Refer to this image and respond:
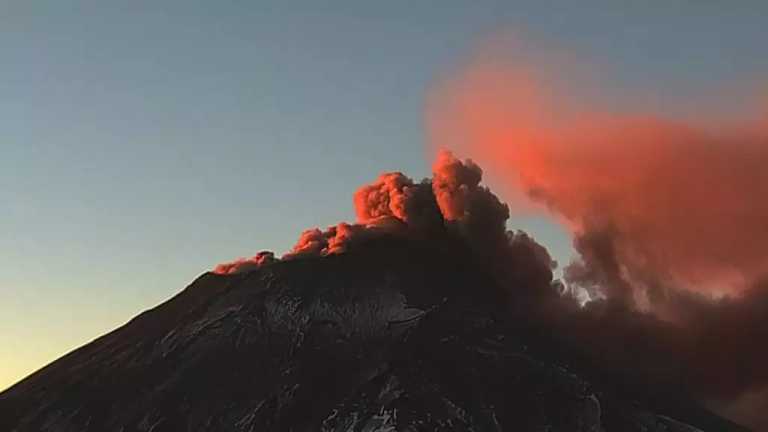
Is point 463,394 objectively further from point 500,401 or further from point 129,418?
point 129,418

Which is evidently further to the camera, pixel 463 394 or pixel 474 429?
pixel 463 394

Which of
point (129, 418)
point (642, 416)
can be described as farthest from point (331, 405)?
point (642, 416)

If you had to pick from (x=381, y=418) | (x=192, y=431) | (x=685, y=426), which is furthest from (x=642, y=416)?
(x=192, y=431)

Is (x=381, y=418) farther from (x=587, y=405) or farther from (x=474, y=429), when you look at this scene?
(x=587, y=405)

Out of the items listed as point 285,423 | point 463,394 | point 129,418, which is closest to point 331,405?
point 285,423

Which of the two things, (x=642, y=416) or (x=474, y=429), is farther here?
(x=642, y=416)

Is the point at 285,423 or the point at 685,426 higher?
the point at 285,423

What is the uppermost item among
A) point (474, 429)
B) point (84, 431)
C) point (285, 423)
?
point (84, 431)

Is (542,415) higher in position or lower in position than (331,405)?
lower

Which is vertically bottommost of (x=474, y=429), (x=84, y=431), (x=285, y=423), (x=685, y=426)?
(x=685, y=426)
